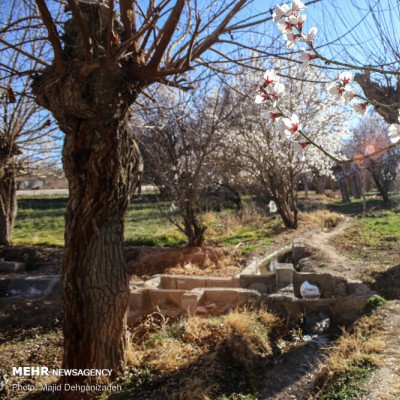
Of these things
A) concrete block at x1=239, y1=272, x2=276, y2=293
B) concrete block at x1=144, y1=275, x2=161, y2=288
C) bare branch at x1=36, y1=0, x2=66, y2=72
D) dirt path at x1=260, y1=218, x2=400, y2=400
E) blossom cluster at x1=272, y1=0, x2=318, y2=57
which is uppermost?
bare branch at x1=36, y1=0, x2=66, y2=72

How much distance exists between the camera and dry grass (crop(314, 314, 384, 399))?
3.80 m

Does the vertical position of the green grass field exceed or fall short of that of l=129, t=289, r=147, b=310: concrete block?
it exceeds it

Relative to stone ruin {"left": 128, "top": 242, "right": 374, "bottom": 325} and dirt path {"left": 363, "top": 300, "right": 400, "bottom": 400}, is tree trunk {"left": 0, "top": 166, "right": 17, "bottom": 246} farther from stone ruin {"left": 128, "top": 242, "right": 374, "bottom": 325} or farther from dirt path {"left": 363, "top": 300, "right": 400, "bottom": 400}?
dirt path {"left": 363, "top": 300, "right": 400, "bottom": 400}

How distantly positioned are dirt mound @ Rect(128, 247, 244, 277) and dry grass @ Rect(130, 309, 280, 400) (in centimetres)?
266

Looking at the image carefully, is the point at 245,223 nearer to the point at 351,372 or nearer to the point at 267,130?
the point at 267,130

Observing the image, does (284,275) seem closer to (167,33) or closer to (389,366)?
(389,366)

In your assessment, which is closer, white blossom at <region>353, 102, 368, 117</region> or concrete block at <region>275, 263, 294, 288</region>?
white blossom at <region>353, 102, 368, 117</region>

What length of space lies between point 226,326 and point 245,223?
9584 millimetres

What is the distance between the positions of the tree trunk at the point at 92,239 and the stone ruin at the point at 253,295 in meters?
1.78

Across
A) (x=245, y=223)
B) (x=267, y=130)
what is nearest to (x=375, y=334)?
(x=267, y=130)

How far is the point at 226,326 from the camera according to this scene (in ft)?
15.2

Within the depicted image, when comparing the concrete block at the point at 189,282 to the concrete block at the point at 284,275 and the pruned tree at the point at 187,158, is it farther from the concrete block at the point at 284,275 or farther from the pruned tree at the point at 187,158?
the pruned tree at the point at 187,158

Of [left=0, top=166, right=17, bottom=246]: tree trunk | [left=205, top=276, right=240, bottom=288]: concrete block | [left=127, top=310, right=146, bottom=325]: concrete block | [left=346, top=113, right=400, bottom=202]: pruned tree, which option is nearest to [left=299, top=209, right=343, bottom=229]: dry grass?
[left=205, top=276, right=240, bottom=288]: concrete block

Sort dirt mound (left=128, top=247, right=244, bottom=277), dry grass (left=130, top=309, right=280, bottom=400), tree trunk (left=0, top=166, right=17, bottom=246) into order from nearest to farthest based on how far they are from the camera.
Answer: dry grass (left=130, top=309, right=280, bottom=400), dirt mound (left=128, top=247, right=244, bottom=277), tree trunk (left=0, top=166, right=17, bottom=246)
